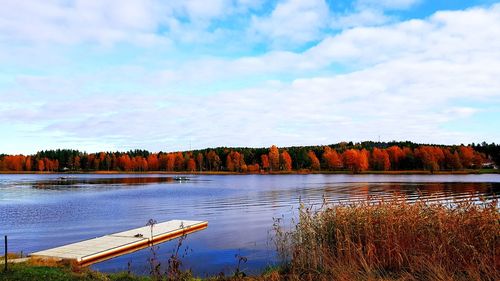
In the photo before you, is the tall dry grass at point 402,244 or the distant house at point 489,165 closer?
the tall dry grass at point 402,244

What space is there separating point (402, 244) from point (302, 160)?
15361cm

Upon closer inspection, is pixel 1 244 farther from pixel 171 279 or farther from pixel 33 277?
pixel 171 279

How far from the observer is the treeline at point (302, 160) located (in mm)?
138125

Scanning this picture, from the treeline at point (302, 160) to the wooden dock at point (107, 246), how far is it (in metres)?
125

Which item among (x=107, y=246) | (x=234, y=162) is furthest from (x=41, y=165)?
(x=107, y=246)

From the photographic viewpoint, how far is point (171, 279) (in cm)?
964

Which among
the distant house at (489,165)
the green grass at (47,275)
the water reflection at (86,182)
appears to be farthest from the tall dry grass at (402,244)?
the distant house at (489,165)

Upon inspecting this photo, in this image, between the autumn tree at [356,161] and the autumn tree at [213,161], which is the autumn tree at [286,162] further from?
the autumn tree at [213,161]

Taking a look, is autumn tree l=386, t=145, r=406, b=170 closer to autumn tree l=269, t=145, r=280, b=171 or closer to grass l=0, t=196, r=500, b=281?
autumn tree l=269, t=145, r=280, b=171

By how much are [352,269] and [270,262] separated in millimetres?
6006

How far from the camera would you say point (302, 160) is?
165 meters

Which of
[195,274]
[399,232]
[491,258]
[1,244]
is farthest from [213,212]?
[491,258]

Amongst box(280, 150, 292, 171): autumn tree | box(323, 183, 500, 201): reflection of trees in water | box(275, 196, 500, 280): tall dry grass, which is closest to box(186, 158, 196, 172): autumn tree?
box(280, 150, 292, 171): autumn tree

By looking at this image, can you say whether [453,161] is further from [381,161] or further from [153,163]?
[153,163]
